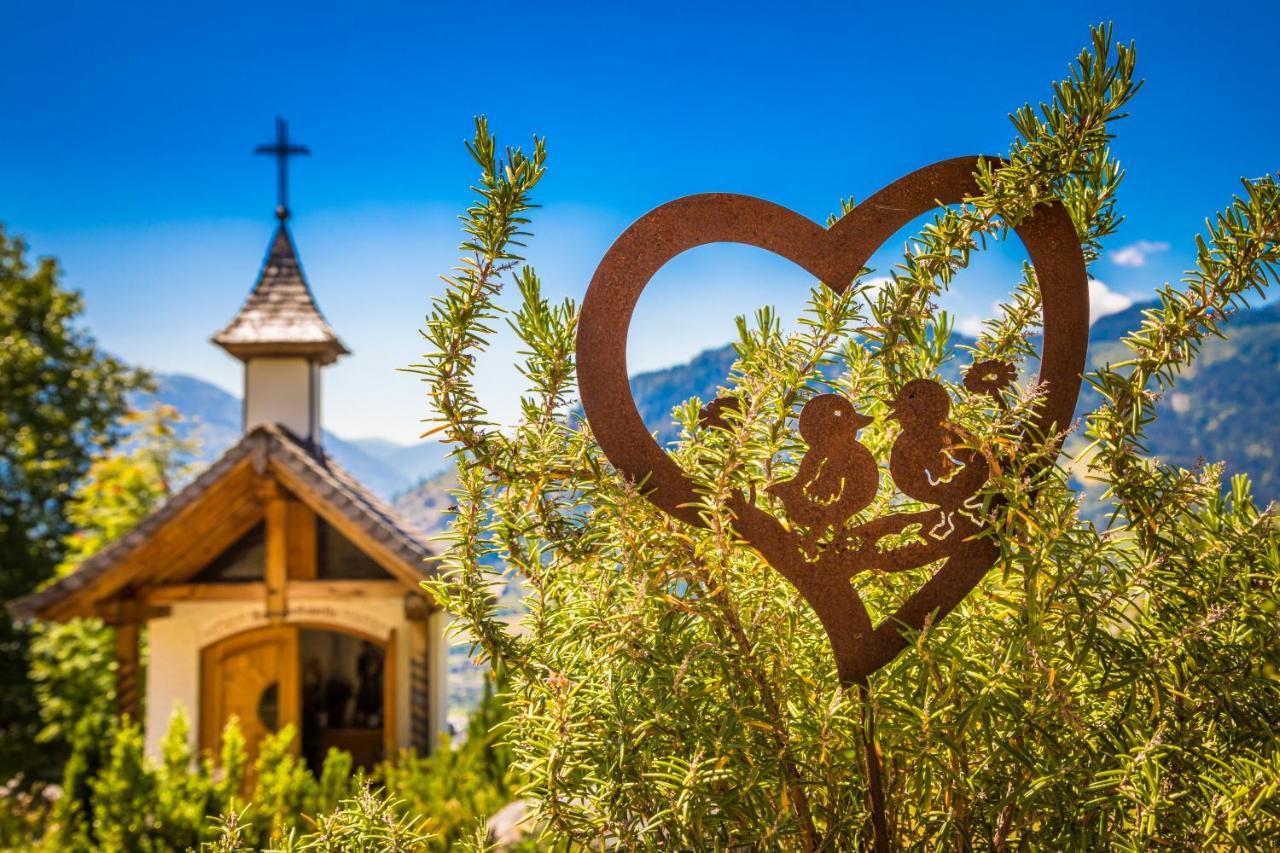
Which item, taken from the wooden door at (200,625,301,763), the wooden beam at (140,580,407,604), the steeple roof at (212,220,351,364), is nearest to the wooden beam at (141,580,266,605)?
the wooden beam at (140,580,407,604)

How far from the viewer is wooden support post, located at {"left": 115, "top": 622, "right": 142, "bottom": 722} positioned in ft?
28.1

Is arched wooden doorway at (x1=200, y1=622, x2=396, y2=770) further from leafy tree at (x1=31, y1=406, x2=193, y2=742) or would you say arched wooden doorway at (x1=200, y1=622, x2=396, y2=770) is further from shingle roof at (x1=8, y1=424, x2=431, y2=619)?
leafy tree at (x1=31, y1=406, x2=193, y2=742)

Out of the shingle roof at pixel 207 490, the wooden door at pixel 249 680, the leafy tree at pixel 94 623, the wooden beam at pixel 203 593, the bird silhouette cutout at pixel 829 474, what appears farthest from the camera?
the leafy tree at pixel 94 623

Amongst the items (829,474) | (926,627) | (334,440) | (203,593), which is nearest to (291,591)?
(203,593)

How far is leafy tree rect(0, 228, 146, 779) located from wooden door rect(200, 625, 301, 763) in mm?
11956

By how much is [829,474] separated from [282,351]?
10.2 m

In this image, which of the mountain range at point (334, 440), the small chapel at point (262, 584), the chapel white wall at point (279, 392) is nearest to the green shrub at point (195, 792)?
the small chapel at point (262, 584)

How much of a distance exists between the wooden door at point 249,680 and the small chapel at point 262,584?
0.04ft

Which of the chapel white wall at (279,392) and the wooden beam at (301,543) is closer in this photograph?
the wooden beam at (301,543)

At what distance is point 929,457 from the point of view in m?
0.83

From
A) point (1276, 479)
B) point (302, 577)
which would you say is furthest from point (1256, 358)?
point (302, 577)

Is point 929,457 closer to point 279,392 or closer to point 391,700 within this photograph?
point 391,700

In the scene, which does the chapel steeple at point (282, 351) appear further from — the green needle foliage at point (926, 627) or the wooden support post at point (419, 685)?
the green needle foliage at point (926, 627)

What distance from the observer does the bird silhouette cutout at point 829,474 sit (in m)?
0.84
